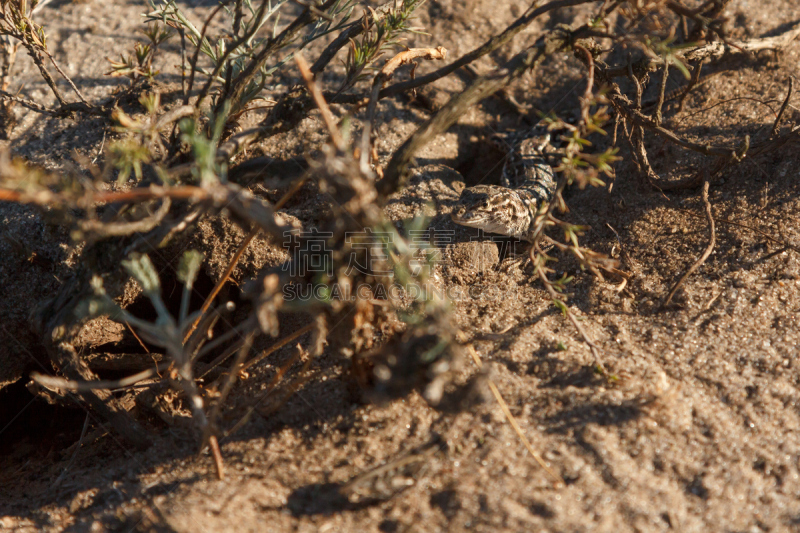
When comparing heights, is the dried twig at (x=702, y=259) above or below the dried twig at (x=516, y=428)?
above

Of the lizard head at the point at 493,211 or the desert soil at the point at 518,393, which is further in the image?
the lizard head at the point at 493,211

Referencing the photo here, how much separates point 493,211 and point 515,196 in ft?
1.31

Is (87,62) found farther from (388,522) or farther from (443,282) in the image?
(388,522)

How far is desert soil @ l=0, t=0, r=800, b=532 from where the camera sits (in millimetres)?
1772

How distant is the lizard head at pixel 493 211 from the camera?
10.6 ft

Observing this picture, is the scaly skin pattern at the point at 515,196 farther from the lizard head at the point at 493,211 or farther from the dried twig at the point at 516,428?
the dried twig at the point at 516,428

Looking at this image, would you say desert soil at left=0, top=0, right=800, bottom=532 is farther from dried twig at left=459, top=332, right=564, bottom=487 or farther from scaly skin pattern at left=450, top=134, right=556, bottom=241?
scaly skin pattern at left=450, top=134, right=556, bottom=241

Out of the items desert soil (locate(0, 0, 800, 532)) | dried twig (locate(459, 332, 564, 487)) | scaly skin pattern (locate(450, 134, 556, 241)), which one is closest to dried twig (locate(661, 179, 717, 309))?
desert soil (locate(0, 0, 800, 532))

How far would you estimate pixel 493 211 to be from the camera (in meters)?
3.37

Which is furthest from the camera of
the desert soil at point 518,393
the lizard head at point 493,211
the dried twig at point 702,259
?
the lizard head at point 493,211

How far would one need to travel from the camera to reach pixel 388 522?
5.65ft

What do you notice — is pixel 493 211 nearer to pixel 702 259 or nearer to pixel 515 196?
pixel 515 196

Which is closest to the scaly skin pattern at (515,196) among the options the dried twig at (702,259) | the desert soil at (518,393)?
the desert soil at (518,393)

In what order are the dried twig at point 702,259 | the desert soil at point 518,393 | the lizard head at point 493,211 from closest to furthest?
the desert soil at point 518,393 → the dried twig at point 702,259 → the lizard head at point 493,211
